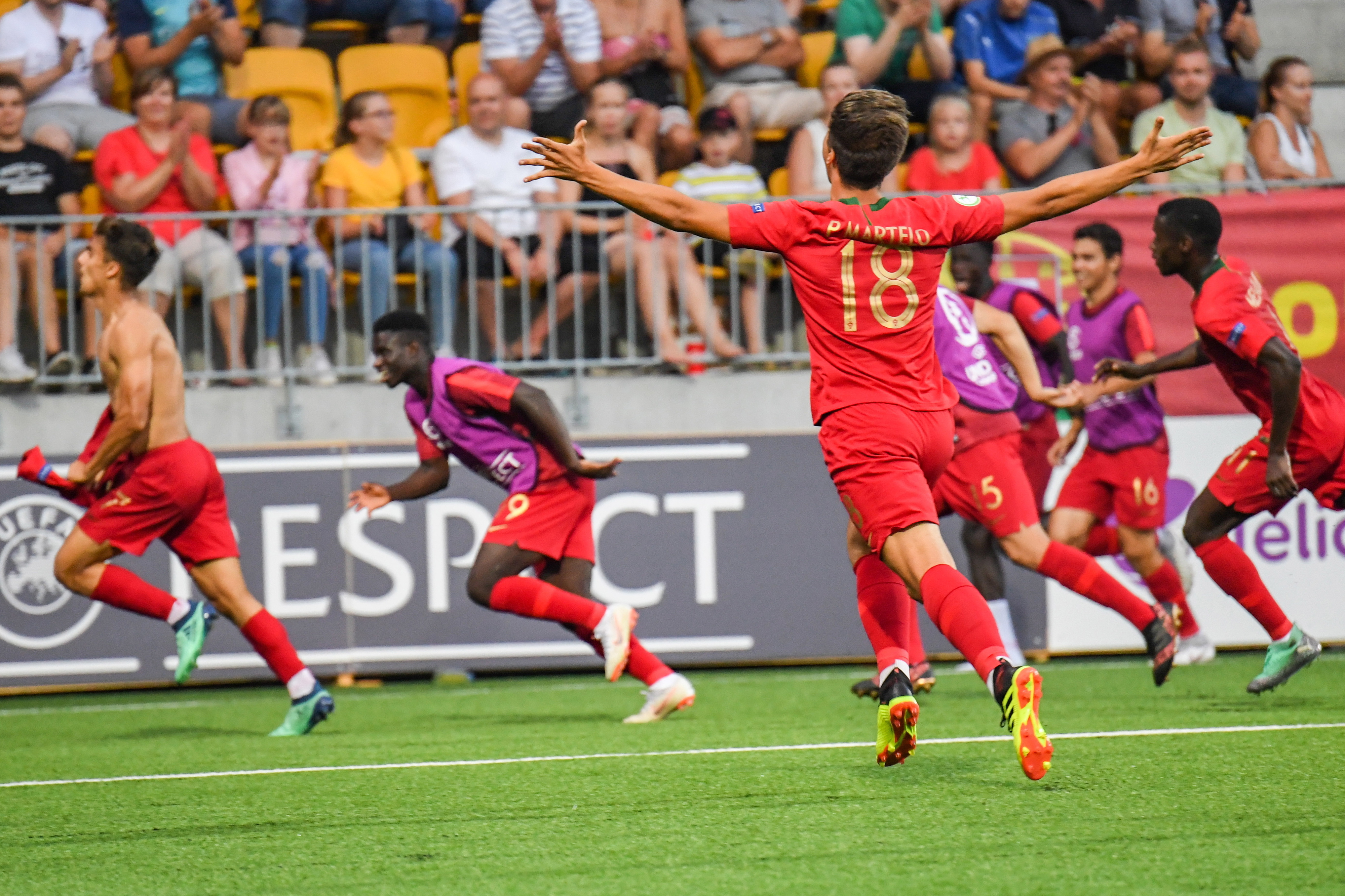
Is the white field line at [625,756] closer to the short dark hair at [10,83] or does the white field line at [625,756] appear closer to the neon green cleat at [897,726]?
the neon green cleat at [897,726]

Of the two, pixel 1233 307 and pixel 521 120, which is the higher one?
pixel 521 120

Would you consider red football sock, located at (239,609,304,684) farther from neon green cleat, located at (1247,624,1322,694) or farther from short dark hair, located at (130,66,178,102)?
short dark hair, located at (130,66,178,102)

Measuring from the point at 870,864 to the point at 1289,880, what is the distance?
3.06 ft

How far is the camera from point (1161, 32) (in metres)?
12.4

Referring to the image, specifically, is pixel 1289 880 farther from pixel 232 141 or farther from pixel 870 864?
pixel 232 141

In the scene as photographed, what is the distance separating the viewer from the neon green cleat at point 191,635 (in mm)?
7285

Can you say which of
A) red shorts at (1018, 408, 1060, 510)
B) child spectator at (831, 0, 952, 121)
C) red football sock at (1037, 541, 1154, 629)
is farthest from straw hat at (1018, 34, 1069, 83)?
red football sock at (1037, 541, 1154, 629)

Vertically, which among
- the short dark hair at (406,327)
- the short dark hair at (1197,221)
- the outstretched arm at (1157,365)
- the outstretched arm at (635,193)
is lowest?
the outstretched arm at (1157,365)

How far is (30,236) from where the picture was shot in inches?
410

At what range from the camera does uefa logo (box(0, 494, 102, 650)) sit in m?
9.41

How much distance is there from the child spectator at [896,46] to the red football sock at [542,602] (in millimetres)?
6124

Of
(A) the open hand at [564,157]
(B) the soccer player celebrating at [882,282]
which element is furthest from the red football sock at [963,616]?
(A) the open hand at [564,157]

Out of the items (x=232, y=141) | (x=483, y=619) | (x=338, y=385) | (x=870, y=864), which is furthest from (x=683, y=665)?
(x=870, y=864)

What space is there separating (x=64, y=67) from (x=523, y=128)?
10.7 ft
